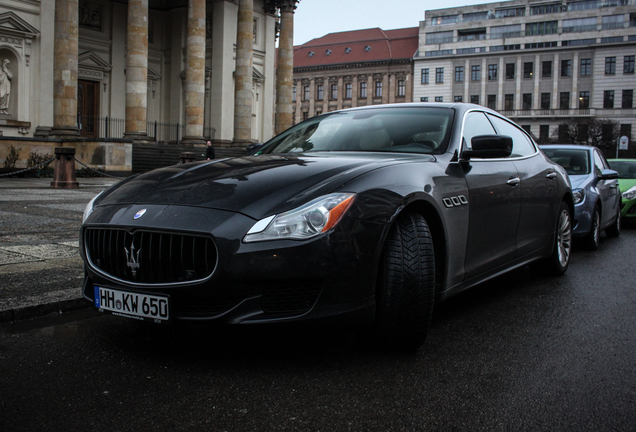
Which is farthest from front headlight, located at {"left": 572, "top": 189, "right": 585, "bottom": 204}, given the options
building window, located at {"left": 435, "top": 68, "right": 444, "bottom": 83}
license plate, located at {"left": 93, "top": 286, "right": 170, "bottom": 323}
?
building window, located at {"left": 435, "top": 68, "right": 444, "bottom": 83}

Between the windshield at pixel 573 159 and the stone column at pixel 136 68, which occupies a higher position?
the stone column at pixel 136 68

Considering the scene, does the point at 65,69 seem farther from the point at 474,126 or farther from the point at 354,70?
the point at 354,70

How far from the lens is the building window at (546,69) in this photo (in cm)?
8356

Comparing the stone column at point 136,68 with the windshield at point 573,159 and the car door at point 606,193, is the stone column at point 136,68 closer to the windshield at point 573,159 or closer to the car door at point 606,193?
the windshield at point 573,159

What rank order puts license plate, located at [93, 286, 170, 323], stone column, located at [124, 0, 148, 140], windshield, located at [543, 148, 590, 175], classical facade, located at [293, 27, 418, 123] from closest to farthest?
license plate, located at [93, 286, 170, 323]
windshield, located at [543, 148, 590, 175]
stone column, located at [124, 0, 148, 140]
classical facade, located at [293, 27, 418, 123]

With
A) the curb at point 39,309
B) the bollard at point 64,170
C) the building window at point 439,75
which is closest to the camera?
the curb at point 39,309

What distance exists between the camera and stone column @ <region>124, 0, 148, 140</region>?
27.6 metres

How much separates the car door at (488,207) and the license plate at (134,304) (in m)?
1.98

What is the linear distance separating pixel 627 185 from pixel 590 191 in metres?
4.59

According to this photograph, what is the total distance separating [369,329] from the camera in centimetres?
329

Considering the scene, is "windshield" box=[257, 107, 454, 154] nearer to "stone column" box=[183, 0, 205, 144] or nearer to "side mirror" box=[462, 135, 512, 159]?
"side mirror" box=[462, 135, 512, 159]

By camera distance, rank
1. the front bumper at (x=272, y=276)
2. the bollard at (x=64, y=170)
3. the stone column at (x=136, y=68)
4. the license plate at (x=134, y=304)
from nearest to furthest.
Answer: the front bumper at (x=272, y=276)
the license plate at (x=134, y=304)
the bollard at (x=64, y=170)
the stone column at (x=136, y=68)

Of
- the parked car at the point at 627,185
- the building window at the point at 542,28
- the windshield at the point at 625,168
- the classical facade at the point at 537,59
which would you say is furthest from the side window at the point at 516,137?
the building window at the point at 542,28

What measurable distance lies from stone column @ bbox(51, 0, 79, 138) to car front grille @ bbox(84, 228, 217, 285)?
24292mm
